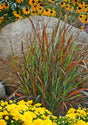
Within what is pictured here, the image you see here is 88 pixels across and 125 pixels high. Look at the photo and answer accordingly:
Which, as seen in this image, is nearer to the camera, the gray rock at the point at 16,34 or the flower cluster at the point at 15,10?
the gray rock at the point at 16,34

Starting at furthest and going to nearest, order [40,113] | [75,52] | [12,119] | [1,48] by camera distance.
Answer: [1,48] < [75,52] < [40,113] < [12,119]

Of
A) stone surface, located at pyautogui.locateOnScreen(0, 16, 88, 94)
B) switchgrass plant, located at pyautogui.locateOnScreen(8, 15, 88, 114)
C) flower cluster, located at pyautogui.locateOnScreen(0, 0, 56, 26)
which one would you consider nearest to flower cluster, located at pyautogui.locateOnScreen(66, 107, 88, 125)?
switchgrass plant, located at pyautogui.locateOnScreen(8, 15, 88, 114)

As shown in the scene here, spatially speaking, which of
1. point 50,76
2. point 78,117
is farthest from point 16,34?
point 78,117

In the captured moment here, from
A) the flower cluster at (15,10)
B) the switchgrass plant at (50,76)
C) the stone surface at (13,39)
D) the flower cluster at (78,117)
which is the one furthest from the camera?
the flower cluster at (15,10)

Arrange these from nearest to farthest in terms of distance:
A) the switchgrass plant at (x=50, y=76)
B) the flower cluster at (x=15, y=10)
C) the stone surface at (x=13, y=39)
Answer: the switchgrass plant at (x=50, y=76)
the stone surface at (x=13, y=39)
the flower cluster at (x=15, y=10)

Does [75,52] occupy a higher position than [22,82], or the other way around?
[75,52]

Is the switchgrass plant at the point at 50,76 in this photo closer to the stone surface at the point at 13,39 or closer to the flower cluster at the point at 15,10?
the stone surface at the point at 13,39

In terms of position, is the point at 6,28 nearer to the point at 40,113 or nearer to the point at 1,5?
the point at 1,5

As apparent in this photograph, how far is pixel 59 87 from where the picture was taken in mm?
2727

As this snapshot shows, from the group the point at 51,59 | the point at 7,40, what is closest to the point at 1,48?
the point at 7,40

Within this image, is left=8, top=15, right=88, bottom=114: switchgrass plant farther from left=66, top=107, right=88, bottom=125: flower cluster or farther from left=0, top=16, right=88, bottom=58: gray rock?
left=0, top=16, right=88, bottom=58: gray rock

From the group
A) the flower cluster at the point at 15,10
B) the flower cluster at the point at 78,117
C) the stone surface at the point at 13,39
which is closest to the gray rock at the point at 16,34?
the stone surface at the point at 13,39

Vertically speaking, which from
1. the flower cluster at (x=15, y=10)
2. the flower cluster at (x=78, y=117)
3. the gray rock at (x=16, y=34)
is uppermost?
the flower cluster at (x=15, y=10)

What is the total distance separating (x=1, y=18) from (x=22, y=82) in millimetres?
1891
